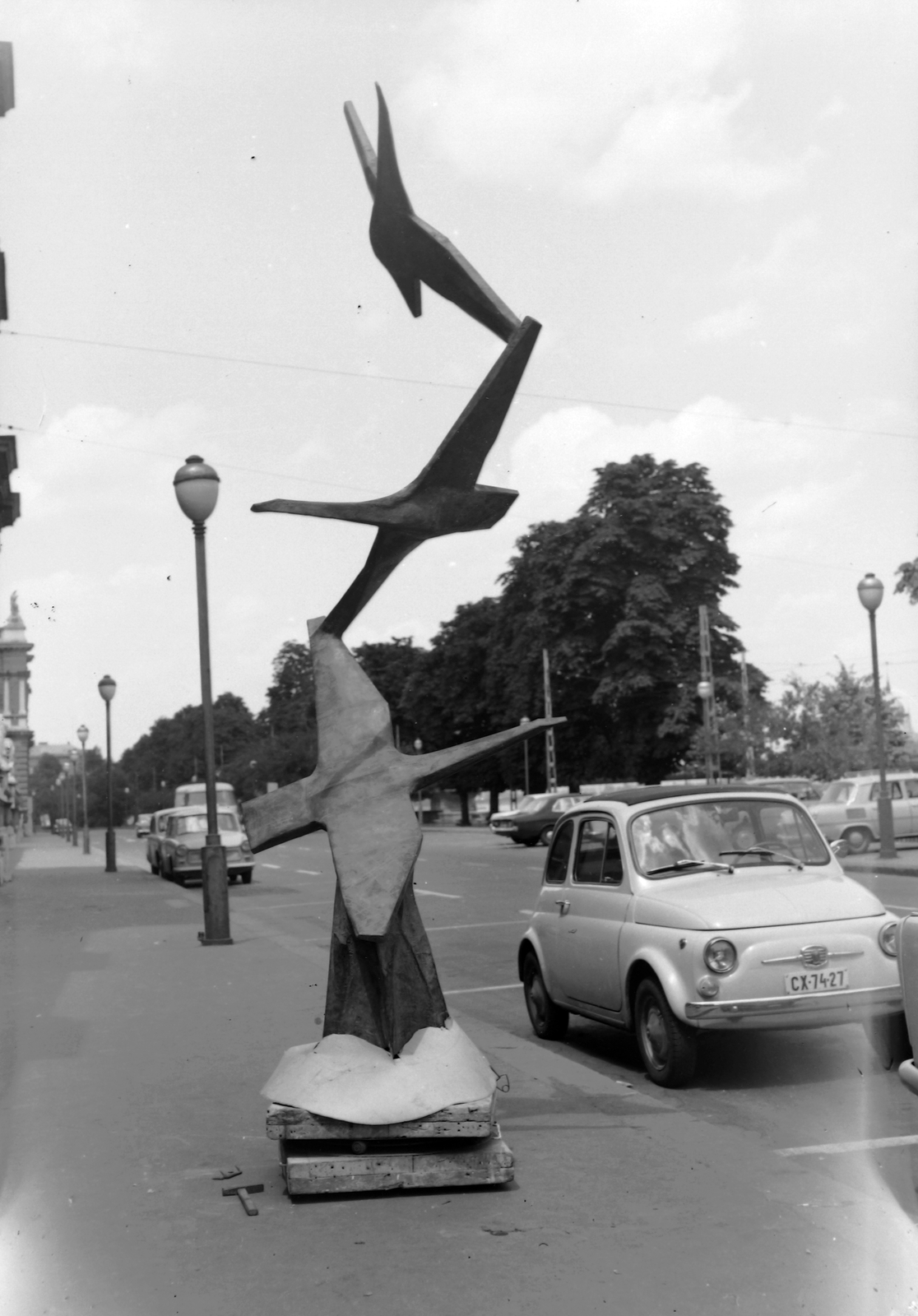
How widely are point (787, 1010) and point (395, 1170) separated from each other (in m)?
2.79

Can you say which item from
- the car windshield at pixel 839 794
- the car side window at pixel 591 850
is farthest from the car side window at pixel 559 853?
the car windshield at pixel 839 794

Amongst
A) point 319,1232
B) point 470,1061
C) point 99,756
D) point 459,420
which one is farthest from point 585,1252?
point 99,756

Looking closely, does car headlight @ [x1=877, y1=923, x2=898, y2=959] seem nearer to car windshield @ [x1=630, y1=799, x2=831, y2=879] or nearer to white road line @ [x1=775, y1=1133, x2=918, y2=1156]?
car windshield @ [x1=630, y1=799, x2=831, y2=879]

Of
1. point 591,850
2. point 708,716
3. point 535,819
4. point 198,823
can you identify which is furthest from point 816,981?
point 535,819

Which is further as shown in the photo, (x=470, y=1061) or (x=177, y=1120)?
(x=177, y=1120)

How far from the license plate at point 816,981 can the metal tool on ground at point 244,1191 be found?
3.14 metres

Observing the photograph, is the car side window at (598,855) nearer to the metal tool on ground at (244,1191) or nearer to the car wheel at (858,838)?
the metal tool on ground at (244,1191)

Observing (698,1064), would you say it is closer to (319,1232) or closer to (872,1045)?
(872,1045)

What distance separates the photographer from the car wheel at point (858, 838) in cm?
2888

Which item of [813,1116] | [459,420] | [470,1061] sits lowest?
[813,1116]

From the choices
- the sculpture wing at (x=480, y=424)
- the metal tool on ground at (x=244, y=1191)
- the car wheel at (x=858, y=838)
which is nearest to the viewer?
the metal tool on ground at (x=244, y=1191)

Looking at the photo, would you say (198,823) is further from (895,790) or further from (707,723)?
(895,790)

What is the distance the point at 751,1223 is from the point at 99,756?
13650 centimetres

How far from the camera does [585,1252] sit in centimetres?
492
